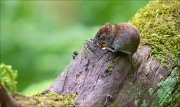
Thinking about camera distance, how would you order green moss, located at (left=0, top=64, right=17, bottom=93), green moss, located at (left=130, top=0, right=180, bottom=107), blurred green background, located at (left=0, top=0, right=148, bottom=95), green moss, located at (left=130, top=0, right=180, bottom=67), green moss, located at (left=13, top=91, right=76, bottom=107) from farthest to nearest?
1. blurred green background, located at (left=0, top=0, right=148, bottom=95)
2. green moss, located at (left=0, top=64, right=17, bottom=93)
3. green moss, located at (left=130, top=0, right=180, bottom=67)
4. green moss, located at (left=130, top=0, right=180, bottom=107)
5. green moss, located at (left=13, top=91, right=76, bottom=107)

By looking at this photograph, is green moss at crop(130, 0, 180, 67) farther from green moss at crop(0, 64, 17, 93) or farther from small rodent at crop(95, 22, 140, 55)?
green moss at crop(0, 64, 17, 93)

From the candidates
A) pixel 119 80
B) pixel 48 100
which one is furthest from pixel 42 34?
pixel 48 100

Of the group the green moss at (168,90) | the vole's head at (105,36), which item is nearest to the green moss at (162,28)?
the green moss at (168,90)

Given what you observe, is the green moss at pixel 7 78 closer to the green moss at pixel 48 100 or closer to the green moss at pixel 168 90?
the green moss at pixel 48 100

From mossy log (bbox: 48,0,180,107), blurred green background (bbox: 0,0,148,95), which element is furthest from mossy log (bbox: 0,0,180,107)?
blurred green background (bbox: 0,0,148,95)

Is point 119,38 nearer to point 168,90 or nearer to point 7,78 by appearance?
point 168,90

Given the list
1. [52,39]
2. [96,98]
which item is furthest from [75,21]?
[96,98]
